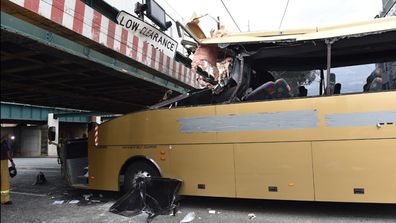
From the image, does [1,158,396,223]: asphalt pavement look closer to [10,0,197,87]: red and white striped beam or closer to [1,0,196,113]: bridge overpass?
[1,0,196,113]: bridge overpass

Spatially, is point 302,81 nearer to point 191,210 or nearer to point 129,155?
→ point 191,210

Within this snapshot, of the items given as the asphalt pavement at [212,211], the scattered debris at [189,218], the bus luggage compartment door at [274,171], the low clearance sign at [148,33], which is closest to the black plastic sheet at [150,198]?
the asphalt pavement at [212,211]

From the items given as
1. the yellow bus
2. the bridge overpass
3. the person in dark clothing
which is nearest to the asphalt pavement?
the yellow bus

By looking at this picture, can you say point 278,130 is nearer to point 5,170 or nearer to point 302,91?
point 302,91

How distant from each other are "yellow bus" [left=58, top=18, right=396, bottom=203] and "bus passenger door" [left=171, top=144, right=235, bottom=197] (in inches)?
0.8

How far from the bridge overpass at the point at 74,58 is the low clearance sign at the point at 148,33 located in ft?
0.93

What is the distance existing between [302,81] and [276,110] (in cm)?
109

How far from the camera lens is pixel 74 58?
6.24 m

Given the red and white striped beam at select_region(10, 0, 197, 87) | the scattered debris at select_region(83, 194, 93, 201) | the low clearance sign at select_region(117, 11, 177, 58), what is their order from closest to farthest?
1. the red and white striped beam at select_region(10, 0, 197, 87)
2. the low clearance sign at select_region(117, 11, 177, 58)
3. the scattered debris at select_region(83, 194, 93, 201)

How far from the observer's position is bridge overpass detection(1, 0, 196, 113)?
16.8 feet

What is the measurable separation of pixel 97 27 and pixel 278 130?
143 inches

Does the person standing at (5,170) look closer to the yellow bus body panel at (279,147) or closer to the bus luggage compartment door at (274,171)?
the yellow bus body panel at (279,147)

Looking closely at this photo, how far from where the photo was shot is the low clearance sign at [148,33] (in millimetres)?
8164

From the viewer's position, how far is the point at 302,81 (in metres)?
7.36
